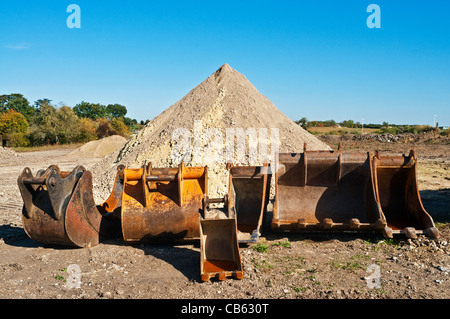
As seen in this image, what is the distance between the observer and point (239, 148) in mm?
8547

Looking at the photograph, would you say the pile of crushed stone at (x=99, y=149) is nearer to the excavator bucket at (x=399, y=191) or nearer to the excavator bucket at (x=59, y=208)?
the excavator bucket at (x=59, y=208)

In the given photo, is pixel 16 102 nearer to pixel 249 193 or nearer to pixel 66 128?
pixel 66 128

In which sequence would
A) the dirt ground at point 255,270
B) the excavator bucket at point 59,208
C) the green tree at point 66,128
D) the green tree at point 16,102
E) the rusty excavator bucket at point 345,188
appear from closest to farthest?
the dirt ground at point 255,270, the excavator bucket at point 59,208, the rusty excavator bucket at point 345,188, the green tree at point 66,128, the green tree at point 16,102

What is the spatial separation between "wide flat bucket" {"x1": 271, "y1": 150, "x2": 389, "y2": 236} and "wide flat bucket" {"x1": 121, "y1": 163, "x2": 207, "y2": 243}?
1287mm

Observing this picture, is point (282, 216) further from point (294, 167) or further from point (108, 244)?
point (108, 244)

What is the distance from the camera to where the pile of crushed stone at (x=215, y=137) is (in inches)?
330

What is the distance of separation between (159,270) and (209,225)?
794mm

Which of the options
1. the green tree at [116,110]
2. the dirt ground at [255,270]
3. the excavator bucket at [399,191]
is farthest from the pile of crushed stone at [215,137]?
the green tree at [116,110]

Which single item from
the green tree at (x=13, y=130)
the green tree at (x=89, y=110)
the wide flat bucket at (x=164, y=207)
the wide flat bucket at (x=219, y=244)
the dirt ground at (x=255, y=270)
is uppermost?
the green tree at (x=89, y=110)

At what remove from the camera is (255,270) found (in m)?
4.47

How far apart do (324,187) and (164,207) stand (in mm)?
2543

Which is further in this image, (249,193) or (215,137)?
(215,137)

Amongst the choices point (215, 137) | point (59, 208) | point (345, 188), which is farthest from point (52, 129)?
point (345, 188)

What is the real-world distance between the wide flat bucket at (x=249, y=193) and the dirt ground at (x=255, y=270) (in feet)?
1.31
